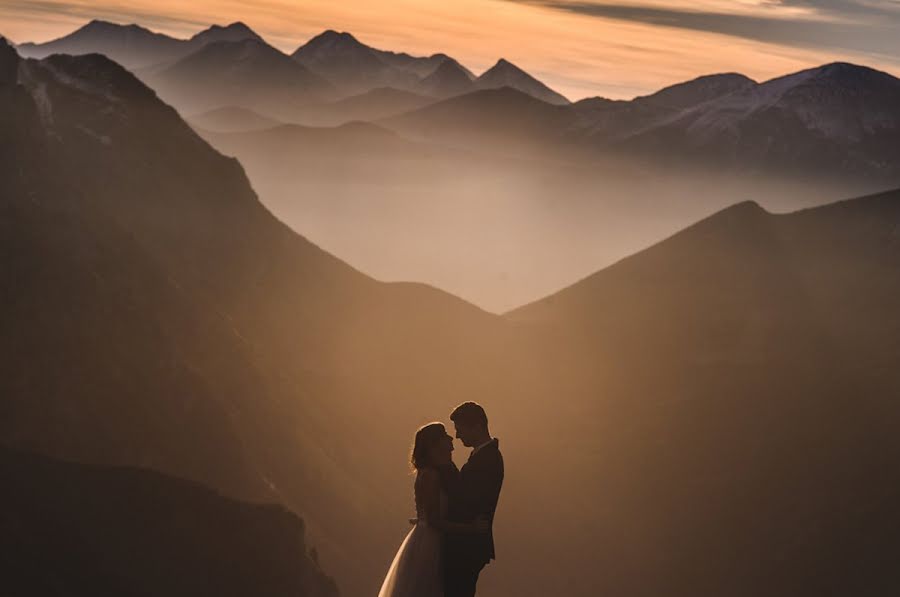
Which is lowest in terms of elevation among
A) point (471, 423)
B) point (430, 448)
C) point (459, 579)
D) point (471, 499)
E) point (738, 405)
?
point (738, 405)

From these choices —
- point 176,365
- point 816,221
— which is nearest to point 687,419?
point 816,221

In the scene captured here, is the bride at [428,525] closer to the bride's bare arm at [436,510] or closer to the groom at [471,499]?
the bride's bare arm at [436,510]

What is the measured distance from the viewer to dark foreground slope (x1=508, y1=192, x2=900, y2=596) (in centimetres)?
8781

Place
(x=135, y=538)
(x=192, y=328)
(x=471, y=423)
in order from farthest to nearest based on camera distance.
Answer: (x=192, y=328)
(x=135, y=538)
(x=471, y=423)

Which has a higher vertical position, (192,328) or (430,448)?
(192,328)

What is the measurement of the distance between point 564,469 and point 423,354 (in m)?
20.3

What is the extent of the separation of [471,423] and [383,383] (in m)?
93.9

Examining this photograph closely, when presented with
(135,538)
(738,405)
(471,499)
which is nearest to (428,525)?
(471,499)

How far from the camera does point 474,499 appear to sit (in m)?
12.2

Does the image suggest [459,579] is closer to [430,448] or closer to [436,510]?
[436,510]

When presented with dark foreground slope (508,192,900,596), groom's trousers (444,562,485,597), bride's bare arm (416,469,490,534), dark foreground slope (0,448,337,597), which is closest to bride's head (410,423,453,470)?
bride's bare arm (416,469,490,534)

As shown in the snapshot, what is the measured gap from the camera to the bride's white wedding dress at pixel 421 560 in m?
11.9

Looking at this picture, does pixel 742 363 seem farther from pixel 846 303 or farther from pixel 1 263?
pixel 1 263

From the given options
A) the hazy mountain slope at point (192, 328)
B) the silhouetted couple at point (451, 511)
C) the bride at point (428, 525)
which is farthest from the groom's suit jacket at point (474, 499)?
the hazy mountain slope at point (192, 328)
